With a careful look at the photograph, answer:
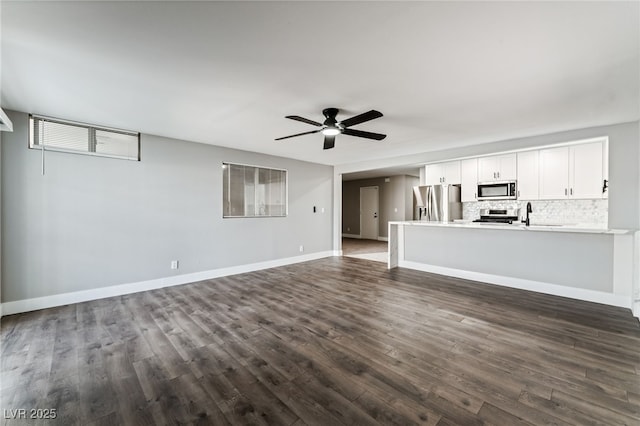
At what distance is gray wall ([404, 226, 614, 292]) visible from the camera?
3633 millimetres

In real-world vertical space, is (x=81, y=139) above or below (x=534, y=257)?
above

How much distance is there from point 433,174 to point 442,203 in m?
0.67

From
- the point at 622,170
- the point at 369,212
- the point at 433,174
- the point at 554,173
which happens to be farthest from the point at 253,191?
the point at 369,212

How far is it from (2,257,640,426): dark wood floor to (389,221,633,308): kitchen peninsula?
1.16ft

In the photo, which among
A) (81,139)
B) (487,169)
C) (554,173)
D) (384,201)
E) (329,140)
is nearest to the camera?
(329,140)

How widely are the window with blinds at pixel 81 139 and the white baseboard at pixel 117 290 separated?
1951mm

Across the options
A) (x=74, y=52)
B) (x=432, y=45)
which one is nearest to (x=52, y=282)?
(x=74, y=52)

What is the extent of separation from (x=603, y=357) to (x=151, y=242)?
18.3ft

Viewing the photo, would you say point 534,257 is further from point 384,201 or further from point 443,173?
point 384,201

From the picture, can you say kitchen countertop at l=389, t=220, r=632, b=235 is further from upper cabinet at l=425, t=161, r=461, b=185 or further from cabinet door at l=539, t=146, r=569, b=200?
upper cabinet at l=425, t=161, r=461, b=185

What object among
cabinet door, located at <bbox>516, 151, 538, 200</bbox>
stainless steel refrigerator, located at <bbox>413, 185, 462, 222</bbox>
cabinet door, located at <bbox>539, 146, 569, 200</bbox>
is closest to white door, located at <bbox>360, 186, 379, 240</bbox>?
stainless steel refrigerator, located at <bbox>413, 185, 462, 222</bbox>

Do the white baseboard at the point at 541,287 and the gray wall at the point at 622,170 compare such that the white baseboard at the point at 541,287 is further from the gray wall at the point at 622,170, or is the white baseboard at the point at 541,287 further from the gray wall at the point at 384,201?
the gray wall at the point at 384,201

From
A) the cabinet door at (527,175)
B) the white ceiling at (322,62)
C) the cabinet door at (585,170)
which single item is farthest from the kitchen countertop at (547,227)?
the white ceiling at (322,62)

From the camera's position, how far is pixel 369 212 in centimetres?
1046
